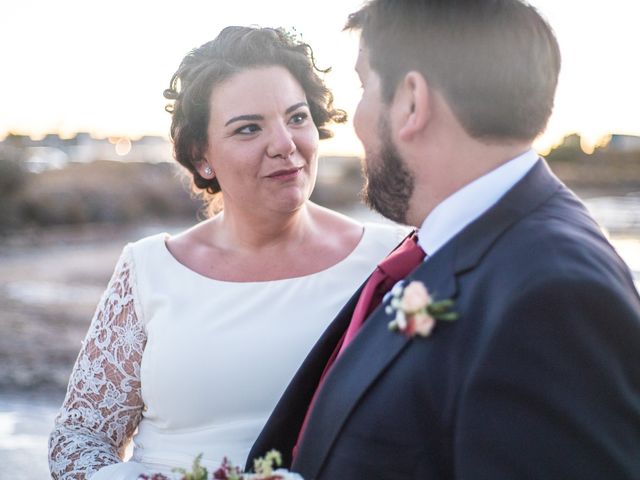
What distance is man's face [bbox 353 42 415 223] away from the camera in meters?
1.92

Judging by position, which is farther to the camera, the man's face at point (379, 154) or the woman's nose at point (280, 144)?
the woman's nose at point (280, 144)

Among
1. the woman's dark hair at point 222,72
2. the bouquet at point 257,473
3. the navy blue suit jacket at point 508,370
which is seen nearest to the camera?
the navy blue suit jacket at point 508,370

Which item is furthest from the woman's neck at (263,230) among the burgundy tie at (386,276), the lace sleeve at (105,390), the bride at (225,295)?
the burgundy tie at (386,276)

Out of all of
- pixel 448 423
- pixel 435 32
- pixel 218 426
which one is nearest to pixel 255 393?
pixel 218 426

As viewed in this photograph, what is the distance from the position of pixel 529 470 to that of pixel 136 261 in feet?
6.56

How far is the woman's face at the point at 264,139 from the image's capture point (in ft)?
9.77

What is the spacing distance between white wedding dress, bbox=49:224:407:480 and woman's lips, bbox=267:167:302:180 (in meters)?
0.40

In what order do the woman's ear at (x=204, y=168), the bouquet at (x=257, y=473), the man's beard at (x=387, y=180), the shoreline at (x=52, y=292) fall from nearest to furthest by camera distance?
1. the bouquet at (x=257, y=473)
2. the man's beard at (x=387, y=180)
3. the woman's ear at (x=204, y=168)
4. the shoreline at (x=52, y=292)

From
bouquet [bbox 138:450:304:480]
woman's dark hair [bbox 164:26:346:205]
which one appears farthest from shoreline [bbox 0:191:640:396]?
bouquet [bbox 138:450:304:480]

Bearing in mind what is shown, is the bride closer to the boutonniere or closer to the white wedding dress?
the white wedding dress

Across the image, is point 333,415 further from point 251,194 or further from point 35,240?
point 35,240

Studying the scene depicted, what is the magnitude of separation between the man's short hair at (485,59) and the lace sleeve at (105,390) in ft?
5.28

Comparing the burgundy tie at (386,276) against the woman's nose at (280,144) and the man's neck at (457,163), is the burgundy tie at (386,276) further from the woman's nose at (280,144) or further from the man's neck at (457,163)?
the woman's nose at (280,144)

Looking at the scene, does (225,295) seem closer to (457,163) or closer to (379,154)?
(379,154)
